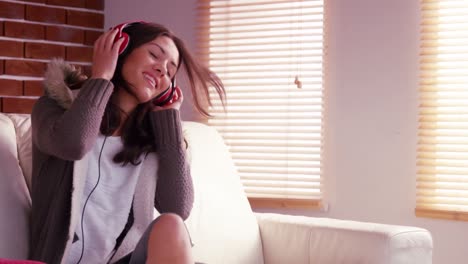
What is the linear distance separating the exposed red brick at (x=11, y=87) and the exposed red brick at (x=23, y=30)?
0.22 meters

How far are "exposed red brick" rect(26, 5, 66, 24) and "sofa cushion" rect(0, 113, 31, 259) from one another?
178 centimetres

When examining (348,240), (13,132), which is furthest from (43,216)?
(348,240)

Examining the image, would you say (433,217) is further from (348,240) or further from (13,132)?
(13,132)

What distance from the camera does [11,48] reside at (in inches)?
150

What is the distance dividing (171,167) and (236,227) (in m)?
0.54

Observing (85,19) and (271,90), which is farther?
(85,19)

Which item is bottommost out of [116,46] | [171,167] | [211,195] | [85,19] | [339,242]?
[339,242]

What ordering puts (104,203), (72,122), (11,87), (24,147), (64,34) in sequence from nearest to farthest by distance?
(72,122) → (104,203) → (24,147) → (11,87) → (64,34)

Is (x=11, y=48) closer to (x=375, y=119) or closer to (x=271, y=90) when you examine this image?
(x=271, y=90)

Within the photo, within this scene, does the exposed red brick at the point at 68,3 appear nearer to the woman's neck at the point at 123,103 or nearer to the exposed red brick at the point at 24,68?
the exposed red brick at the point at 24,68

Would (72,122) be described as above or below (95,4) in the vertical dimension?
below

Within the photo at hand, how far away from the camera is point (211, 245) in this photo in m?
2.69

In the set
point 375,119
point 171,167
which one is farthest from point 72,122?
point 375,119

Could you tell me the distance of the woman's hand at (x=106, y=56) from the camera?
219 centimetres
